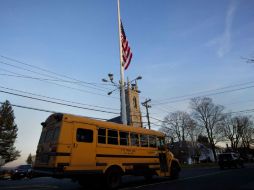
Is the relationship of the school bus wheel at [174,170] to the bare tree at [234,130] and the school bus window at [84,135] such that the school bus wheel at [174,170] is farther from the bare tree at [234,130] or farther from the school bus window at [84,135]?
the bare tree at [234,130]

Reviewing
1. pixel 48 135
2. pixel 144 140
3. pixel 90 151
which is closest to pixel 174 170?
pixel 144 140

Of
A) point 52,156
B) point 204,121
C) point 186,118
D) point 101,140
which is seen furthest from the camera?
point 186,118

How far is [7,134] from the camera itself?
61.2 meters

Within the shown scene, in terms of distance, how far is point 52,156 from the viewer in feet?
33.7

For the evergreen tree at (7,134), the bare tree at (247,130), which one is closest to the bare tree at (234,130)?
the bare tree at (247,130)

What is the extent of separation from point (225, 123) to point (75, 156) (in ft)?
212

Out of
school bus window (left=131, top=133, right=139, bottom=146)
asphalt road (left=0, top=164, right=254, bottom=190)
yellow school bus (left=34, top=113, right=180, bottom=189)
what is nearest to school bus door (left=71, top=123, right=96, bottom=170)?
yellow school bus (left=34, top=113, right=180, bottom=189)

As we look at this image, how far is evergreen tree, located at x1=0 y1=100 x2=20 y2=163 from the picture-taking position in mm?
60219

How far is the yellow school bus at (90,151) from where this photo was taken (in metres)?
10.3

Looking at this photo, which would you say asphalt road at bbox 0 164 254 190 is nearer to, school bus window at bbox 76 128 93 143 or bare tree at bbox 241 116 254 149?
school bus window at bbox 76 128 93 143

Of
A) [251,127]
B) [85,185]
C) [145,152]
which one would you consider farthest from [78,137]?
[251,127]

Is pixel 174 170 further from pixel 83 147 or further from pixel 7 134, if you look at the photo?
pixel 7 134

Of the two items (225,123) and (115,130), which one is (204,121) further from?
(115,130)

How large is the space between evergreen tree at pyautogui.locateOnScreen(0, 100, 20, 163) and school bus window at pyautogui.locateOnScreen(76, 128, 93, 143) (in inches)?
2200
